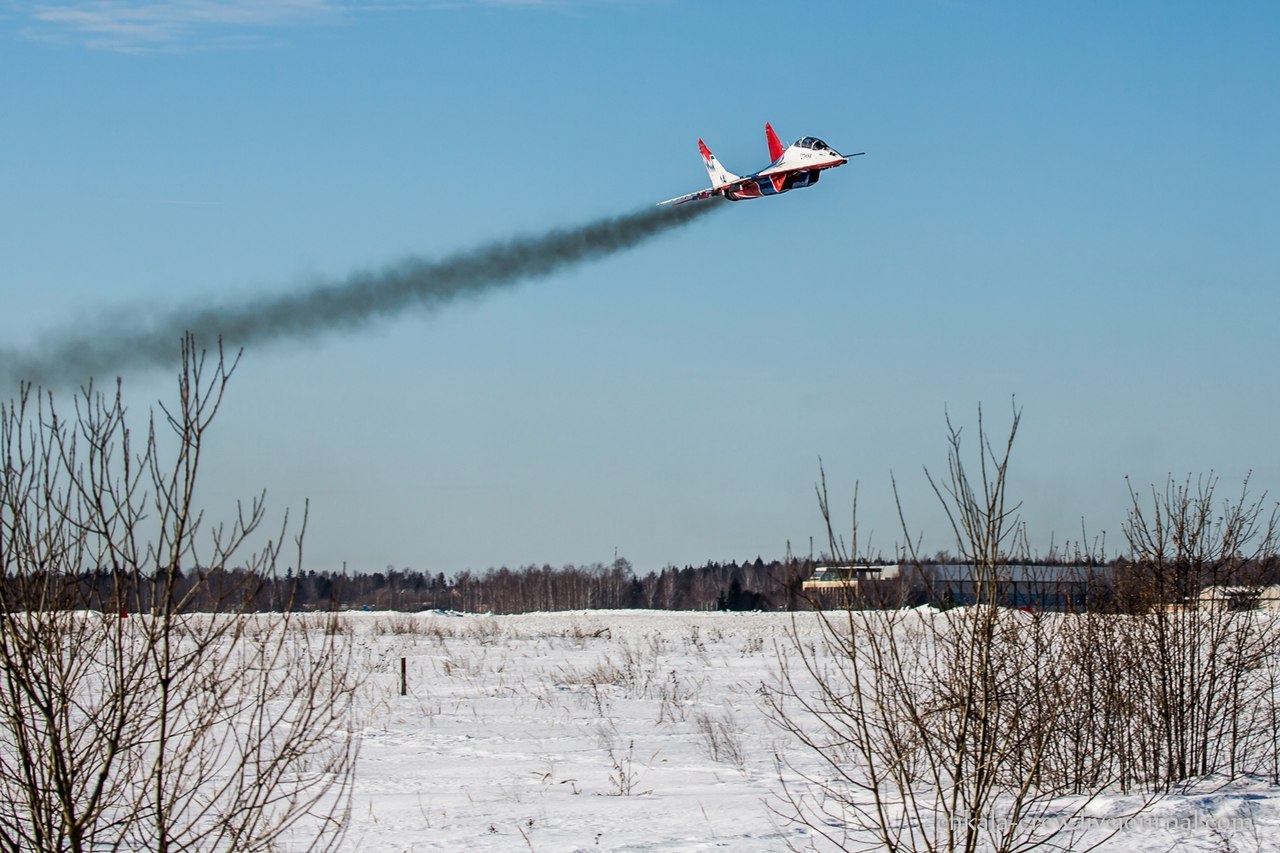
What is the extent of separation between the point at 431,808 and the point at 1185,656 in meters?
8.04

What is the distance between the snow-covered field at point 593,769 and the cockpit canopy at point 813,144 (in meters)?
12.9

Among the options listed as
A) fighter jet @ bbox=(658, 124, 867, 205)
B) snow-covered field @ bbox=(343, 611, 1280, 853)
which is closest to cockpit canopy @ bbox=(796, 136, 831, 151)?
fighter jet @ bbox=(658, 124, 867, 205)

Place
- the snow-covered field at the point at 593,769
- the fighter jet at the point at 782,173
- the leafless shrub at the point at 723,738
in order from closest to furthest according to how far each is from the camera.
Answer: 1. the snow-covered field at the point at 593,769
2. the leafless shrub at the point at 723,738
3. the fighter jet at the point at 782,173

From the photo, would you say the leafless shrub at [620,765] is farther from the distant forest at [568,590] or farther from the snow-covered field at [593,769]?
the distant forest at [568,590]

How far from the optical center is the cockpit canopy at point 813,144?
29.7 m

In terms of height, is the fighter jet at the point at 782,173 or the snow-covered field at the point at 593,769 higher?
the fighter jet at the point at 782,173

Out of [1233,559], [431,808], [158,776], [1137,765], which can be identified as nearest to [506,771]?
[431,808]

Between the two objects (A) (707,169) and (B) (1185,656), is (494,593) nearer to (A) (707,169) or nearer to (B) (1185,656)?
(A) (707,169)

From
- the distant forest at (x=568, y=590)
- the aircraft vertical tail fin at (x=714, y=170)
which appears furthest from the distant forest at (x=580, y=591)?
the aircraft vertical tail fin at (x=714, y=170)

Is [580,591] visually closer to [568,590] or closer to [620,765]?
[568,590]

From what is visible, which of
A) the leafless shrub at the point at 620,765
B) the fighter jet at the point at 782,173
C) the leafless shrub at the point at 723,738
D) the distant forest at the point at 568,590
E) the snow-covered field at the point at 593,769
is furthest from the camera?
the distant forest at the point at 568,590

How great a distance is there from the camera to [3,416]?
621 cm

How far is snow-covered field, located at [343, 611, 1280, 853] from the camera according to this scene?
10.7 meters

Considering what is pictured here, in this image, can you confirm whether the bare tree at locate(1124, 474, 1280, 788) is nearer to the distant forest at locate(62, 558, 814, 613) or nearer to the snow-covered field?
the snow-covered field
